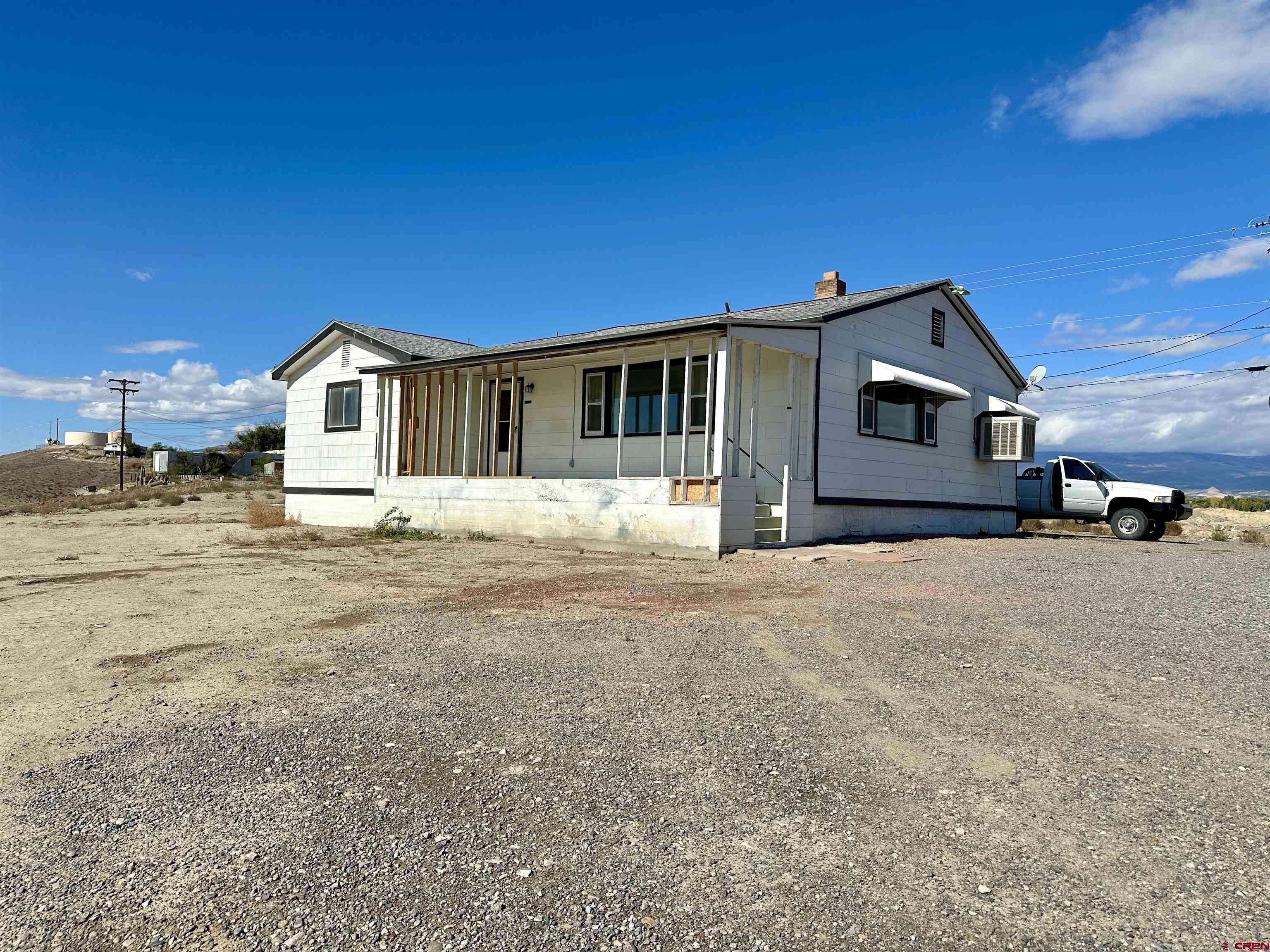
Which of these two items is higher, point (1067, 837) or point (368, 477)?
point (368, 477)

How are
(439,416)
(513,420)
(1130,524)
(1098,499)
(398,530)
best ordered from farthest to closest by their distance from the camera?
1. (1098,499)
2. (1130,524)
3. (398,530)
4. (439,416)
5. (513,420)

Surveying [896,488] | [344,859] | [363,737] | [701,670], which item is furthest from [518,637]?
[896,488]

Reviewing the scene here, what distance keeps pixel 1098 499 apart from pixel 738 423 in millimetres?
9847

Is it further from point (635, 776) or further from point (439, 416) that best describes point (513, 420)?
point (635, 776)

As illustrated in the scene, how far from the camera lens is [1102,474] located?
18.0 metres

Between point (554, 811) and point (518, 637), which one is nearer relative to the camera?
point (554, 811)

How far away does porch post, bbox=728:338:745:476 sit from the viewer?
12320 mm

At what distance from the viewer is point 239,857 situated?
2908 mm

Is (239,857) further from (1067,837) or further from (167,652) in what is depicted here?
(167,652)

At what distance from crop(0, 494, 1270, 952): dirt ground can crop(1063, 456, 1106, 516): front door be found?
1119cm

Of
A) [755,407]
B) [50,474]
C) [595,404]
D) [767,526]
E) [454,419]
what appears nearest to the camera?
[755,407]

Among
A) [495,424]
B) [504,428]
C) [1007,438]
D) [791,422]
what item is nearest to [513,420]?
[495,424]

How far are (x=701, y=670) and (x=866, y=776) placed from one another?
1.84m

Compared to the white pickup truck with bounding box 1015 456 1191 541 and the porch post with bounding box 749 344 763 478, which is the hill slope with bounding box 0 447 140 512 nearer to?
the porch post with bounding box 749 344 763 478
